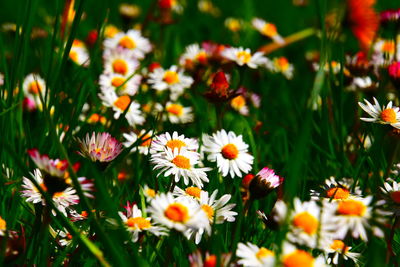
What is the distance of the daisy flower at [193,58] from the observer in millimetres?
1864

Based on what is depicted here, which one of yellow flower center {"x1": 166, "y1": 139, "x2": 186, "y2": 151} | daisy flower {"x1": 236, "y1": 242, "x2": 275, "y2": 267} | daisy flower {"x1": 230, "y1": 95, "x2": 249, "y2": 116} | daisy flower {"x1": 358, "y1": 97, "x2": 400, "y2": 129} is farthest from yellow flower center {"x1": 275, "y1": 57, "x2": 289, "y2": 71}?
daisy flower {"x1": 236, "y1": 242, "x2": 275, "y2": 267}

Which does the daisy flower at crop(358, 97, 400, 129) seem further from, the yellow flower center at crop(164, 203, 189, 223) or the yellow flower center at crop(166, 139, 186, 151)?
the yellow flower center at crop(164, 203, 189, 223)

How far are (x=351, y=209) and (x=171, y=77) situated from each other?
1.01 metres

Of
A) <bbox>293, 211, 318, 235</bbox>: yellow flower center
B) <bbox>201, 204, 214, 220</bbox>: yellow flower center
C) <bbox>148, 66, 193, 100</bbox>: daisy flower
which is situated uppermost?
<bbox>148, 66, 193, 100</bbox>: daisy flower

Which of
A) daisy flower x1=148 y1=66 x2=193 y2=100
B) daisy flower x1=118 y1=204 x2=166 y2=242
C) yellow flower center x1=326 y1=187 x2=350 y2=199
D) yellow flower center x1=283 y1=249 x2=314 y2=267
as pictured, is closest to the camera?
yellow flower center x1=283 y1=249 x2=314 y2=267

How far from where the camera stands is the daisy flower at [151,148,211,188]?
3.54 ft

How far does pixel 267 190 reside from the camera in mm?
985

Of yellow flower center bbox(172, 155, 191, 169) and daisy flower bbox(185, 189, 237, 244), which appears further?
yellow flower center bbox(172, 155, 191, 169)

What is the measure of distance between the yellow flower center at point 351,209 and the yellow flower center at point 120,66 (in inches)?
44.0

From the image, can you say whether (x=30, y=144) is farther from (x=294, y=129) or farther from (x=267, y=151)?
(x=294, y=129)

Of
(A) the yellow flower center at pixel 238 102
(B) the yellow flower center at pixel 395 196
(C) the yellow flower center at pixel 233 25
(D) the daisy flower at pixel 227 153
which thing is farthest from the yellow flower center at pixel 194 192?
(C) the yellow flower center at pixel 233 25

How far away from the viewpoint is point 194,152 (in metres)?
1.12

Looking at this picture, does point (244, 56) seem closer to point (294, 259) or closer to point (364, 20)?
point (364, 20)

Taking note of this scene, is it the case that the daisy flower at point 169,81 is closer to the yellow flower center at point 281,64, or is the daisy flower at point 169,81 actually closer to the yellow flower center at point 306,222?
the yellow flower center at point 281,64
